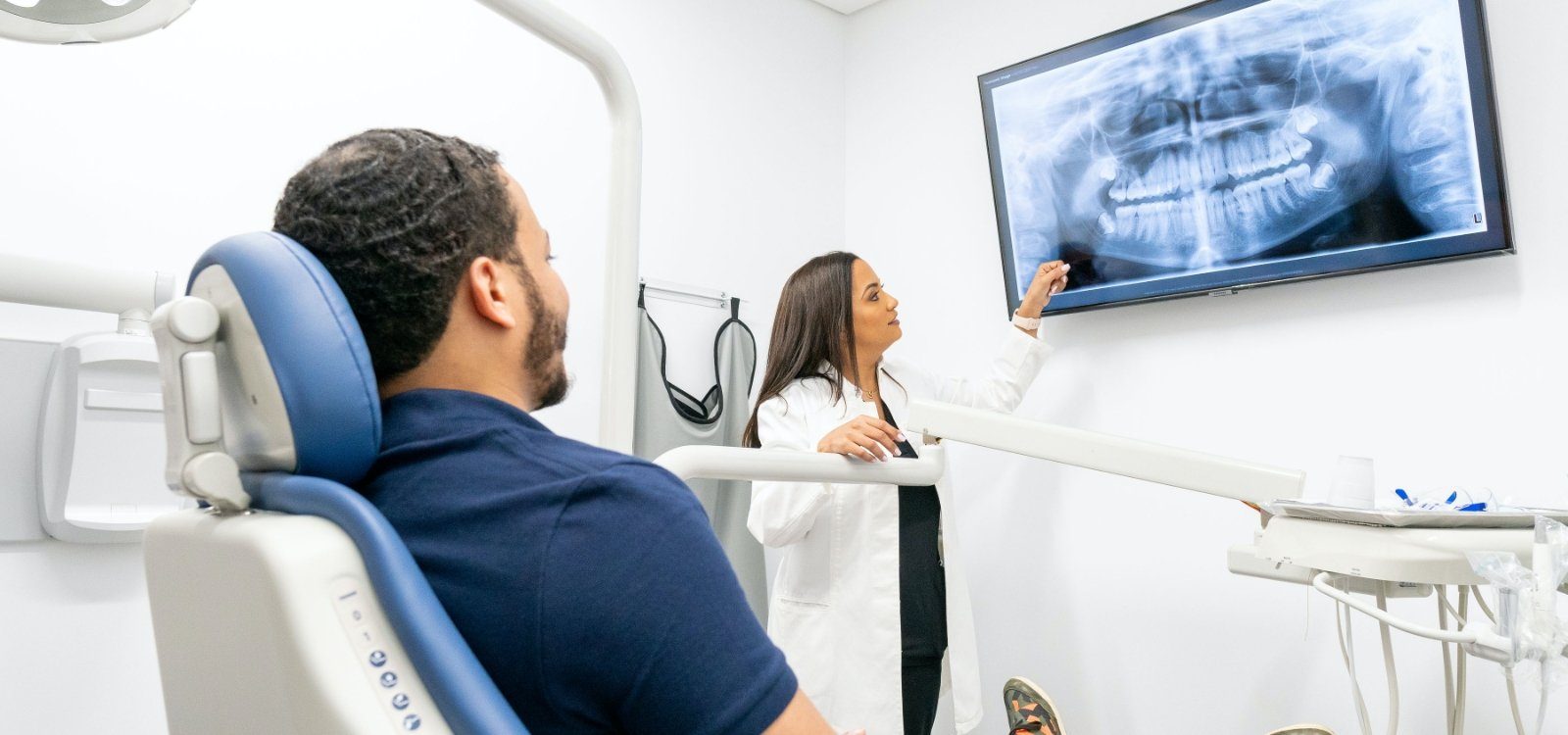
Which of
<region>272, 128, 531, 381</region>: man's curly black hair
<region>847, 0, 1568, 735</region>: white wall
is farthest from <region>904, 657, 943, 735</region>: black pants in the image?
<region>272, 128, 531, 381</region>: man's curly black hair

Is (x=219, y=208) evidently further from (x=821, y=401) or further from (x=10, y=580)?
(x=821, y=401)

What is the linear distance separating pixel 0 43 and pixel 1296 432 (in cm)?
235

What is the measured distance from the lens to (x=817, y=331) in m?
2.07

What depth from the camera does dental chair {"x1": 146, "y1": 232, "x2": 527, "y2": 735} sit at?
54 cm

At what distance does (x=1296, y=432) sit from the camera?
2.01 metres

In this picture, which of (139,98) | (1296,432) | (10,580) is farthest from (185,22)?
(1296,432)

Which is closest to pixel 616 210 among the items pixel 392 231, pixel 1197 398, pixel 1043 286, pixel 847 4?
pixel 392 231

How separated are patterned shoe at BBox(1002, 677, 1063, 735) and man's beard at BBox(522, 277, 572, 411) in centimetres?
159

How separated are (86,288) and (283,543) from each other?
2.13 ft

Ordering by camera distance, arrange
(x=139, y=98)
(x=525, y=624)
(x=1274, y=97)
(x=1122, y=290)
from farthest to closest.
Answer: (x=1122, y=290)
(x=1274, y=97)
(x=139, y=98)
(x=525, y=624)

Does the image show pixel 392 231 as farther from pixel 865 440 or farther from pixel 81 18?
pixel 865 440

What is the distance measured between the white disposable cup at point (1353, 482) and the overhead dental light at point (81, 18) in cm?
136

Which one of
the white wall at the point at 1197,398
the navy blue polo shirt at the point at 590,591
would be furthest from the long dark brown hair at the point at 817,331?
the navy blue polo shirt at the point at 590,591

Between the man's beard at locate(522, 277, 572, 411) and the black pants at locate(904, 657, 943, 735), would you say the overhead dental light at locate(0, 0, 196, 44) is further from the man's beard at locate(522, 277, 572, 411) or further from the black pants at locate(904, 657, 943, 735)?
the black pants at locate(904, 657, 943, 735)
